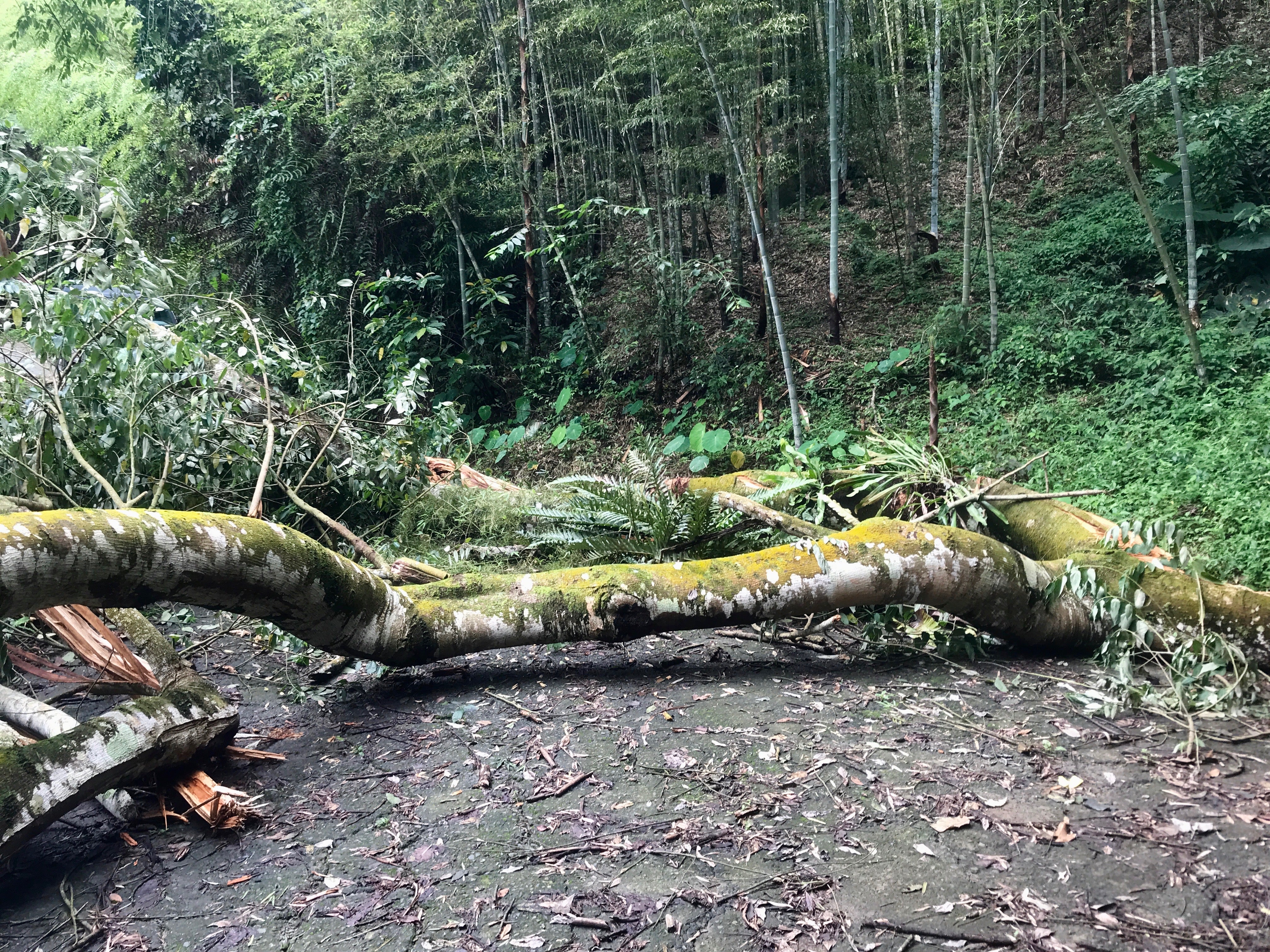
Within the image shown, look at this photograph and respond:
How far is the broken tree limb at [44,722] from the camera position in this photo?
2.41 m

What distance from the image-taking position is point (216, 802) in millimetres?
2367

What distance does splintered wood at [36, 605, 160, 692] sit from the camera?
2939 millimetres

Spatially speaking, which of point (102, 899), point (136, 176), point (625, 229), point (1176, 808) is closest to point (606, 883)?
point (102, 899)

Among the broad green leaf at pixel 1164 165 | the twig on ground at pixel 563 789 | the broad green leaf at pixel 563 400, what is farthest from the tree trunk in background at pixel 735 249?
the twig on ground at pixel 563 789

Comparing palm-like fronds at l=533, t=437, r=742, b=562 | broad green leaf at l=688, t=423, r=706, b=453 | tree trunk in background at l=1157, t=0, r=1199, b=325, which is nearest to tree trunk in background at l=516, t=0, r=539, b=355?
broad green leaf at l=688, t=423, r=706, b=453

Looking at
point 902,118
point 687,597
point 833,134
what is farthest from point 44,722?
point 902,118

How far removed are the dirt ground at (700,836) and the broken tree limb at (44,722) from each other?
0.07 meters

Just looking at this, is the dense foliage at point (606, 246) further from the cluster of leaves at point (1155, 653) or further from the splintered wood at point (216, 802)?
the splintered wood at point (216, 802)

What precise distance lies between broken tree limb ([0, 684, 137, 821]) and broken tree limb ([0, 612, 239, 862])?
0.14 metres

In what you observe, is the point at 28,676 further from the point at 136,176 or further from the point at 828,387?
the point at 136,176

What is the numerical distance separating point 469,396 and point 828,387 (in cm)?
502

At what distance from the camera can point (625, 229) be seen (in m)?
11.2

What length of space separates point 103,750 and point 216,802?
14.7 inches

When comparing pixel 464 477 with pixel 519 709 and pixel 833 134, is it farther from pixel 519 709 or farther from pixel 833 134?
pixel 833 134
